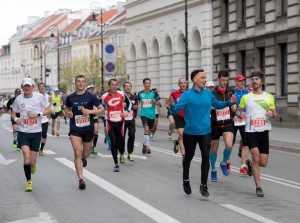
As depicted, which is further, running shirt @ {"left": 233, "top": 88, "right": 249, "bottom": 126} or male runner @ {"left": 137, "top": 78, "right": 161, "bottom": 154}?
A: male runner @ {"left": 137, "top": 78, "right": 161, "bottom": 154}

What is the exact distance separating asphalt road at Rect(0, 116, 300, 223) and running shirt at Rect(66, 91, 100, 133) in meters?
0.98

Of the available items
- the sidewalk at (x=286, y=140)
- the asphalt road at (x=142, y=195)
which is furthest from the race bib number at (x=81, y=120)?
the sidewalk at (x=286, y=140)

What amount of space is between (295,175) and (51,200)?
18.2 feet

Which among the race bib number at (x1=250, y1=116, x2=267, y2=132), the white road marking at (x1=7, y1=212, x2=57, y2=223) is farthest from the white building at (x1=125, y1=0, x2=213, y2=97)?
the white road marking at (x1=7, y1=212, x2=57, y2=223)

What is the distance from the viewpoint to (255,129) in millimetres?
12492

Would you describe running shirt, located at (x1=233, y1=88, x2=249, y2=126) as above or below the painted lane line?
above

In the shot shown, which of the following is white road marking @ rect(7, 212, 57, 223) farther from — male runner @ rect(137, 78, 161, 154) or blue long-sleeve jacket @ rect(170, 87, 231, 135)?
male runner @ rect(137, 78, 161, 154)

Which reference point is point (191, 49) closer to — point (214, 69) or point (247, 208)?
point (214, 69)

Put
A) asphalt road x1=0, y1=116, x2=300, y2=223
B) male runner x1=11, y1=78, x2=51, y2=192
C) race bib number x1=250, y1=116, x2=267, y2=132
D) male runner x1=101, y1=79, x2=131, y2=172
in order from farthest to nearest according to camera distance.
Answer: male runner x1=101, y1=79, x2=131, y2=172
male runner x1=11, y1=78, x2=51, y2=192
race bib number x1=250, y1=116, x2=267, y2=132
asphalt road x1=0, y1=116, x2=300, y2=223

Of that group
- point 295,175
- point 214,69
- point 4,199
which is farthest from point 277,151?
point 214,69

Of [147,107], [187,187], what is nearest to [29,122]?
[187,187]

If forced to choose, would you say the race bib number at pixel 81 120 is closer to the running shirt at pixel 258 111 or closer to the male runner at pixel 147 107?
the running shirt at pixel 258 111

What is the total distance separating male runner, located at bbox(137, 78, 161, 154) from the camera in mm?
21234

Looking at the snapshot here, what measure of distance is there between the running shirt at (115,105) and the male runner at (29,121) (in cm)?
350
